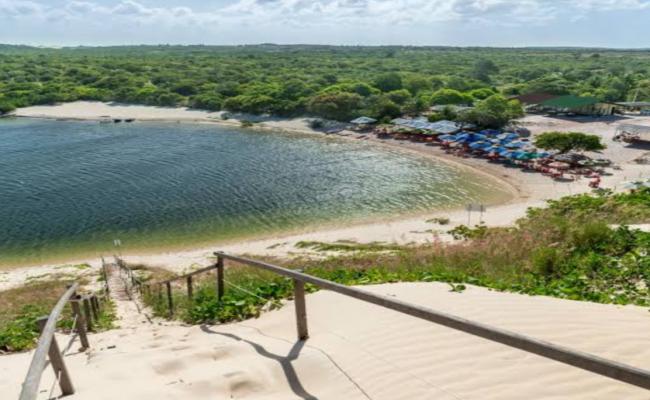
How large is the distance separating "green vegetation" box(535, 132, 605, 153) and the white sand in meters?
37.2

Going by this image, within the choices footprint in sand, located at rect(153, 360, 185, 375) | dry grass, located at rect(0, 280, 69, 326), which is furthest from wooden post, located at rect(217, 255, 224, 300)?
dry grass, located at rect(0, 280, 69, 326)

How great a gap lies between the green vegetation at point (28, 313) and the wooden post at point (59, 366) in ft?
10.8

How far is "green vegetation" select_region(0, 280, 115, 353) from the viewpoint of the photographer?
936 cm

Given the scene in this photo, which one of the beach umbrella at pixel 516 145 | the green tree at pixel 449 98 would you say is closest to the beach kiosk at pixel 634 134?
the beach umbrella at pixel 516 145

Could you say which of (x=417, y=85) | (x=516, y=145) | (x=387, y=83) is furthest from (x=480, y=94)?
(x=516, y=145)

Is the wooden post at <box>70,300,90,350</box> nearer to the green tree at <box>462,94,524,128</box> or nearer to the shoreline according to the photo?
the shoreline

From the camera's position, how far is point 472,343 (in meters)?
5.81

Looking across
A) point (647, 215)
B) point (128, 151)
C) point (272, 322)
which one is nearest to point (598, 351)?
point (272, 322)

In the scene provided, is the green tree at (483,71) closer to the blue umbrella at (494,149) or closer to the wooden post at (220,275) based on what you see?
the blue umbrella at (494,149)

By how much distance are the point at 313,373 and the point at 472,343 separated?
2174 millimetres

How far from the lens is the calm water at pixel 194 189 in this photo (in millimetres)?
30594

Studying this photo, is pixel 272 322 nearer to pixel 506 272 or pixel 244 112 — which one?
pixel 506 272

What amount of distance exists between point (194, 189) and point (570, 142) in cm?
3478

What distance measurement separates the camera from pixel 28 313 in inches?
530
